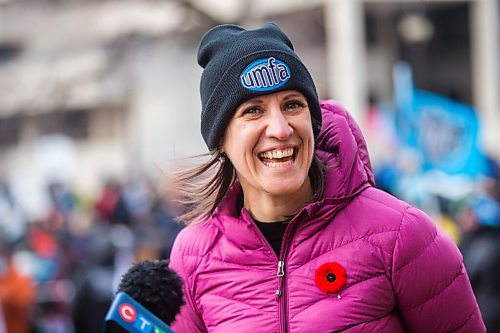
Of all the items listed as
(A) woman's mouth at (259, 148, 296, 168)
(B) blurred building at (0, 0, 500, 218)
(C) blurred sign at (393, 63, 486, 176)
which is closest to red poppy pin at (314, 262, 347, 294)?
(A) woman's mouth at (259, 148, 296, 168)

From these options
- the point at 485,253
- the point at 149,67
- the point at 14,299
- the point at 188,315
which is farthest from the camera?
the point at 149,67

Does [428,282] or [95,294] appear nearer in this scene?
[428,282]

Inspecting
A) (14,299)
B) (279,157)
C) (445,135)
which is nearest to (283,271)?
(279,157)

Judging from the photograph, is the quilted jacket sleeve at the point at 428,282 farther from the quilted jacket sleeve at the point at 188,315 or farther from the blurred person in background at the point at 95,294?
the blurred person in background at the point at 95,294

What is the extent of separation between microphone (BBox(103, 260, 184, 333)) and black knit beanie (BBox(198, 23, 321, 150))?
A: 38cm

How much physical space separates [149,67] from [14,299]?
19.2 meters

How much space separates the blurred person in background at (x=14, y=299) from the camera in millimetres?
8758

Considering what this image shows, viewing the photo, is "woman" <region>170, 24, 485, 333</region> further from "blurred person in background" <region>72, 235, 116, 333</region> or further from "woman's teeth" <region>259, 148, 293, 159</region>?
"blurred person in background" <region>72, 235, 116, 333</region>

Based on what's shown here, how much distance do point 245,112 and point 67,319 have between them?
7.07 m

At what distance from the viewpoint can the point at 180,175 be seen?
3.22 metres

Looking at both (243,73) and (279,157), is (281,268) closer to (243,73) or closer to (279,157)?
(279,157)

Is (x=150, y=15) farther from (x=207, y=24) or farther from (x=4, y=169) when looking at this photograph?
(x=207, y=24)

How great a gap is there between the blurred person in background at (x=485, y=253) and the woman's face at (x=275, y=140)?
426 cm

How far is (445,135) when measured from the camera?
9.78m
